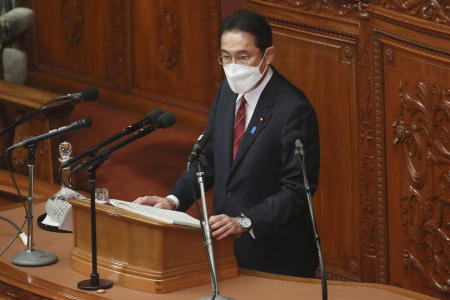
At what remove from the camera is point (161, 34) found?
7.15 meters

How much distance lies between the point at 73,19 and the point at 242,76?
4196mm

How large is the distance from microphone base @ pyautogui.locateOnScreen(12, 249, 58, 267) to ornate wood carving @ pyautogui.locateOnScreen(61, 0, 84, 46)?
4.24 meters

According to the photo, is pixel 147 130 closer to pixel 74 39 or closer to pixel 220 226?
pixel 220 226

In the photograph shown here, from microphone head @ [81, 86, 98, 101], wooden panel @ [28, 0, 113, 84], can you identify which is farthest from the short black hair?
wooden panel @ [28, 0, 113, 84]

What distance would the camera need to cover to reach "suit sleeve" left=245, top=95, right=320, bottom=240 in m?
3.66

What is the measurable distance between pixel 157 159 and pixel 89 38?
150 centimetres

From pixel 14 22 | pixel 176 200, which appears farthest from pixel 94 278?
pixel 14 22

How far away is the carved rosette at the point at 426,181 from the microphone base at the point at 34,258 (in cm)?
216

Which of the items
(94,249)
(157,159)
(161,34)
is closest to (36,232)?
(94,249)

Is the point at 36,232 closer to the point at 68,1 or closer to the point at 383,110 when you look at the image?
the point at 383,110

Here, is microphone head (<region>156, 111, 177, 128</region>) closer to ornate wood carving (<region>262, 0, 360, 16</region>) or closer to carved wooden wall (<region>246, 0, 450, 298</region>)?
carved wooden wall (<region>246, 0, 450, 298</region>)

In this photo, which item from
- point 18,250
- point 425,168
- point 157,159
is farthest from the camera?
point 157,159

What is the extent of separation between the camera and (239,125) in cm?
390

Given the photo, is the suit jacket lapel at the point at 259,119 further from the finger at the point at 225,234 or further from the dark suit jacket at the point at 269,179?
the finger at the point at 225,234
